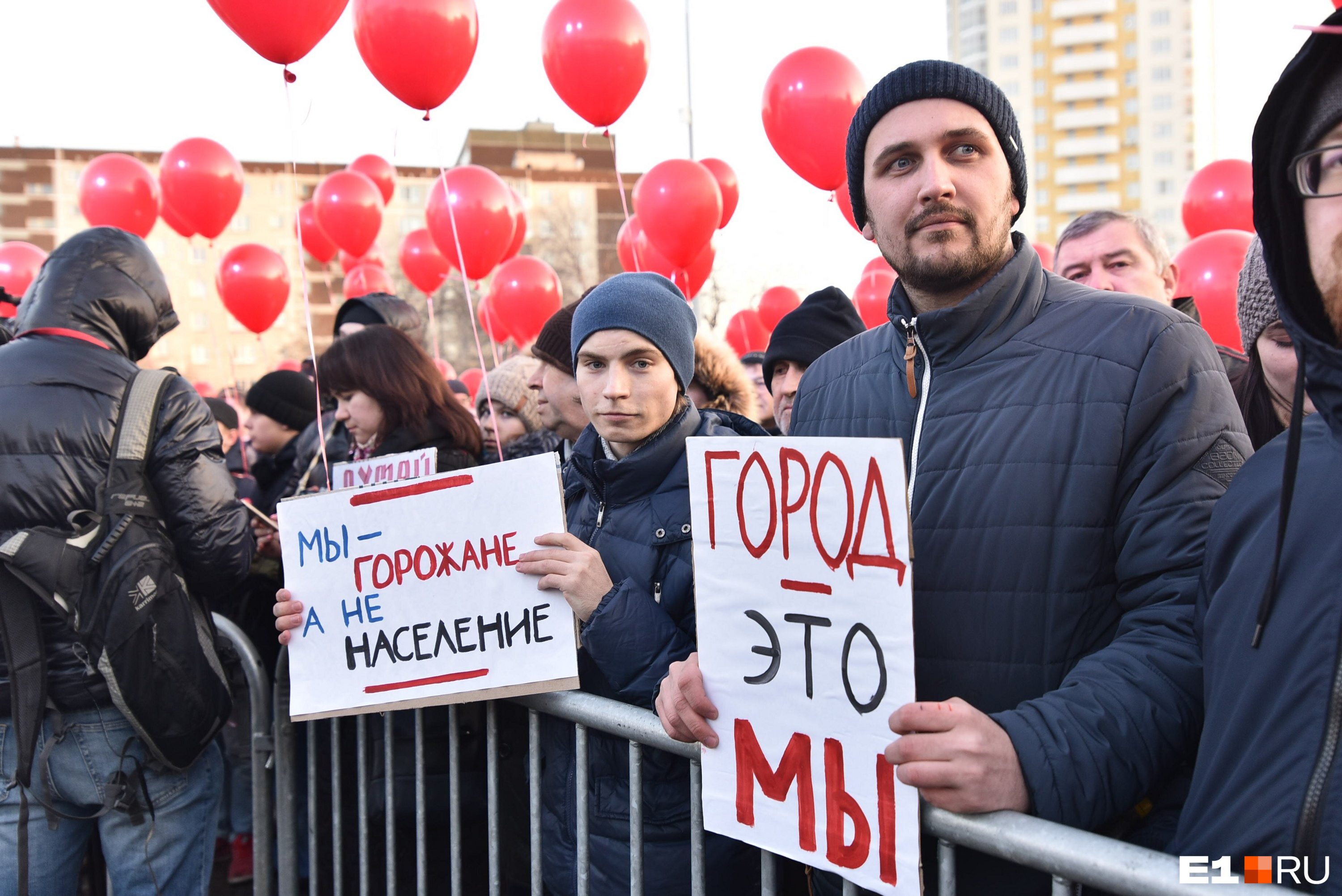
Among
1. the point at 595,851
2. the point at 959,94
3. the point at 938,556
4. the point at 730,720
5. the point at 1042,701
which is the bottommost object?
the point at 595,851

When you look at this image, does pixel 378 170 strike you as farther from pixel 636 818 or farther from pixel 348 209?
pixel 636 818

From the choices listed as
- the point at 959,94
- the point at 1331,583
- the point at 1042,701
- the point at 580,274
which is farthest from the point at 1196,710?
the point at 580,274

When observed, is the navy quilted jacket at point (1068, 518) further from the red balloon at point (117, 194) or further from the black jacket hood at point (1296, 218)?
the red balloon at point (117, 194)

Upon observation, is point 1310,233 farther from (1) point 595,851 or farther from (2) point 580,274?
(2) point 580,274

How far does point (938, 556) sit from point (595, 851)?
1.02 meters

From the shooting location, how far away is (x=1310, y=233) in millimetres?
1148

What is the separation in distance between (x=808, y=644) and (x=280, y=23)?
12.1 ft

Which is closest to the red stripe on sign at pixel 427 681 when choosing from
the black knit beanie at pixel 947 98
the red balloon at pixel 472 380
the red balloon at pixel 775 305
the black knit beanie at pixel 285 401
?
the black knit beanie at pixel 947 98

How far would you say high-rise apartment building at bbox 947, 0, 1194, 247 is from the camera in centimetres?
6525

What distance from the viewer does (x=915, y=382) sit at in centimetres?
166

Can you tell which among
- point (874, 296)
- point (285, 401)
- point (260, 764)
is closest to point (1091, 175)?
point (874, 296)

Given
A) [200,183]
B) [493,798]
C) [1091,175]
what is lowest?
[493,798]

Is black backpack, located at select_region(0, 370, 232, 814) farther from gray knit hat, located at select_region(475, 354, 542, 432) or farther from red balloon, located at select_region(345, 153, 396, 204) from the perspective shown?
red balloon, located at select_region(345, 153, 396, 204)

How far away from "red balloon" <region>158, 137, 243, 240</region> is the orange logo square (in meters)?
7.79
